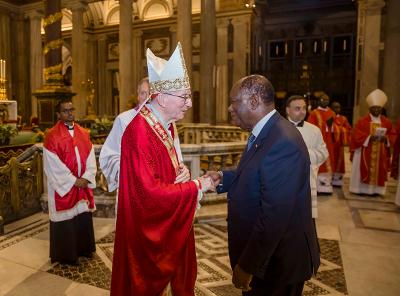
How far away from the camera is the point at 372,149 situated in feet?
25.3

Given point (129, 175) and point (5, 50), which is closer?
point (129, 175)

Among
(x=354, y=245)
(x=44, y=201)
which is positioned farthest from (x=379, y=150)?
(x=44, y=201)

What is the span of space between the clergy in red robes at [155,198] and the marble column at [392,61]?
13105 mm

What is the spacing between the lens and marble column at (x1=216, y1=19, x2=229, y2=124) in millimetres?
17562

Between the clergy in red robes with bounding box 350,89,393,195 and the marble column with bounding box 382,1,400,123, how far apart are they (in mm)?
6238

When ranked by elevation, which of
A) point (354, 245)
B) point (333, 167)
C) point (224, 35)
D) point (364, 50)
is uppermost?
point (224, 35)

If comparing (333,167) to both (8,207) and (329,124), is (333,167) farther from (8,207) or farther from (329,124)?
(8,207)

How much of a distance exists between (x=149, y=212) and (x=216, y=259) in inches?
94.8

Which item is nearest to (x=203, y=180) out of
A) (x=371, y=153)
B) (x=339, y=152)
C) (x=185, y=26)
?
(x=371, y=153)

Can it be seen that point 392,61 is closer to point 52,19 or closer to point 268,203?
point 52,19

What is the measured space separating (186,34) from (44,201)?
967 cm

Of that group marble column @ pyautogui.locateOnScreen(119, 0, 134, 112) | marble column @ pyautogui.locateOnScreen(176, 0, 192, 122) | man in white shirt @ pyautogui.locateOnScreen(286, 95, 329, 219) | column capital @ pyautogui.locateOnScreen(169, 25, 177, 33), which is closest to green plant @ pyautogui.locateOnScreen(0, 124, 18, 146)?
marble column @ pyautogui.locateOnScreen(119, 0, 134, 112)

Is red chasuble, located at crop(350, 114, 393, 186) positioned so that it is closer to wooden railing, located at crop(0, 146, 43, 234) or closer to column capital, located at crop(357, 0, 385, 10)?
wooden railing, located at crop(0, 146, 43, 234)

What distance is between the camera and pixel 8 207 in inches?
217
